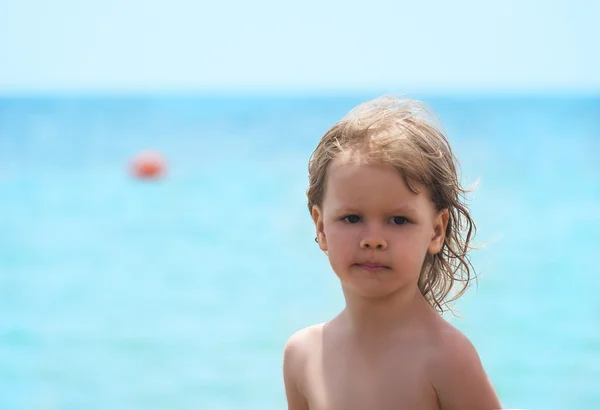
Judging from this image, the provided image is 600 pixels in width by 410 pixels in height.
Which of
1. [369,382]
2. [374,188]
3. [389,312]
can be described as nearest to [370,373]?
[369,382]

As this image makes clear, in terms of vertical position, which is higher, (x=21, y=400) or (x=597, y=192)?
(x=597, y=192)

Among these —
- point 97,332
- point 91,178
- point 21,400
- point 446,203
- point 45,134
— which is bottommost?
point 446,203

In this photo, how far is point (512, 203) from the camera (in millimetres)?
11094

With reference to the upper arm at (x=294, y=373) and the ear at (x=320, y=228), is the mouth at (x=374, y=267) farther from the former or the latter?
the upper arm at (x=294, y=373)

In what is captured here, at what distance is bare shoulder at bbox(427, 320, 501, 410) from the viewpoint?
189 cm

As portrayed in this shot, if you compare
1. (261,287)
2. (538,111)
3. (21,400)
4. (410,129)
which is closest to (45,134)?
(538,111)

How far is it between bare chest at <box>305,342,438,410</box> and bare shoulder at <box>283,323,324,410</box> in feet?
0.13

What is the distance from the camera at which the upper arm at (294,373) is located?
2.13 metres

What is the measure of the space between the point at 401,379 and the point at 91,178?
12906 mm

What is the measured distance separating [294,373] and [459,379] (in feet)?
1.38

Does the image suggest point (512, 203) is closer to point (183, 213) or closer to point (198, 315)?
point (183, 213)

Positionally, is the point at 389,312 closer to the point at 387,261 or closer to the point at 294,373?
the point at 387,261

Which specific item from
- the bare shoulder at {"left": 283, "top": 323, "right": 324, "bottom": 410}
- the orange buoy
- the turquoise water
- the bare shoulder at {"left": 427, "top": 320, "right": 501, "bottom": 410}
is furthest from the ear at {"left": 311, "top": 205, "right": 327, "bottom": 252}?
the orange buoy

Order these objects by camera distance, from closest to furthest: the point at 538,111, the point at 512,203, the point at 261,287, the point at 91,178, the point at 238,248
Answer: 1. the point at 261,287
2. the point at 238,248
3. the point at 512,203
4. the point at 91,178
5. the point at 538,111
